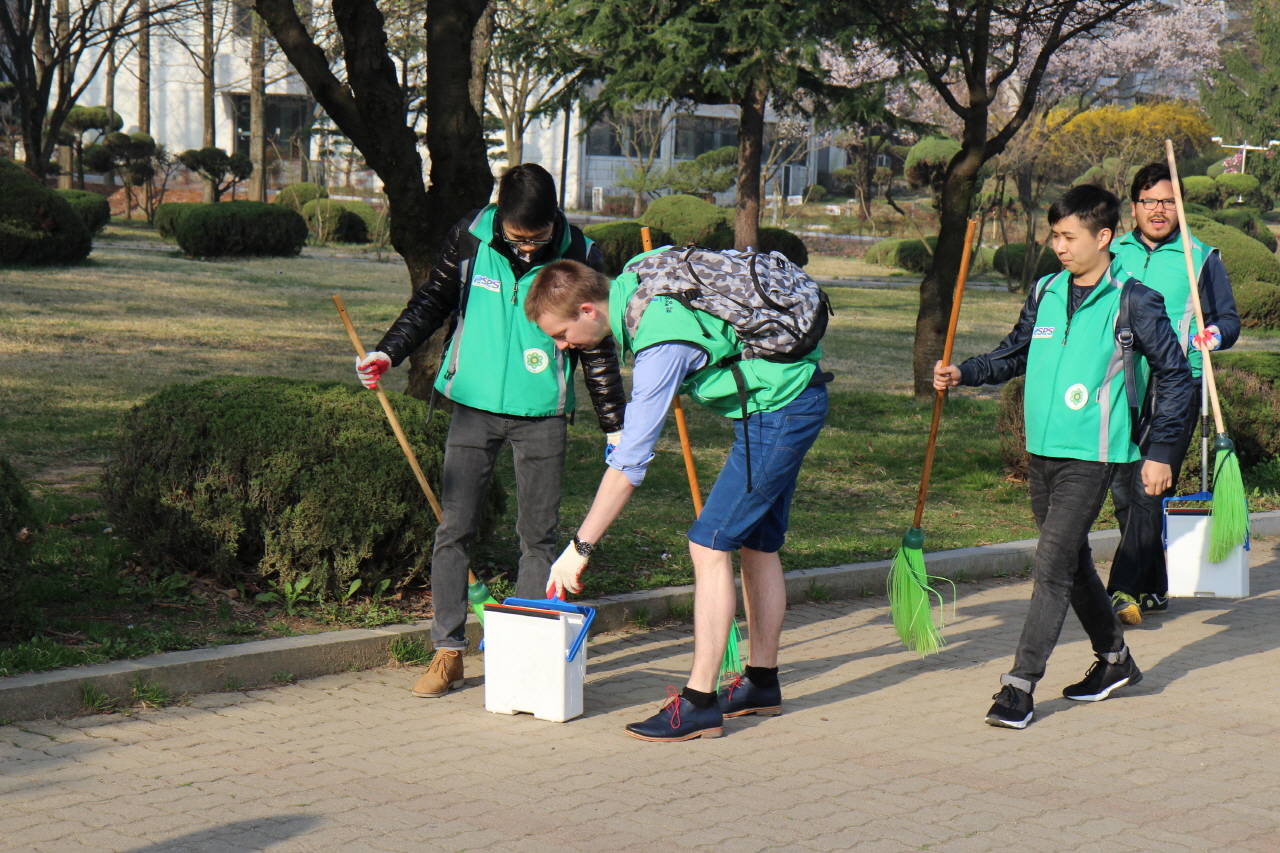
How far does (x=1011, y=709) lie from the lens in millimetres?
4469

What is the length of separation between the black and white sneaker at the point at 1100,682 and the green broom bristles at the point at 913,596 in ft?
1.81

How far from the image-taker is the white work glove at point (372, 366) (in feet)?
14.2

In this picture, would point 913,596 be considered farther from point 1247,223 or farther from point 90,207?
point 1247,223

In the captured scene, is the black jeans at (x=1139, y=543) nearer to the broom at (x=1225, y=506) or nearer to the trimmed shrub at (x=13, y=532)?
the broom at (x=1225, y=506)

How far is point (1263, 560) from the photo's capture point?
25.2ft

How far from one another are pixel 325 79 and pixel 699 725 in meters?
4.44

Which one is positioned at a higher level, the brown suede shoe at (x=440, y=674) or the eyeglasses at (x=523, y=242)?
the eyeglasses at (x=523, y=242)

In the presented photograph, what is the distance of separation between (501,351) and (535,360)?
12cm

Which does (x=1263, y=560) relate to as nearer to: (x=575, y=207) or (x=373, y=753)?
(x=373, y=753)

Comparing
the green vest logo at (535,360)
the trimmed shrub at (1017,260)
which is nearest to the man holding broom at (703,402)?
the green vest logo at (535,360)

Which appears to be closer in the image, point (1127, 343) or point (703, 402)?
point (703, 402)

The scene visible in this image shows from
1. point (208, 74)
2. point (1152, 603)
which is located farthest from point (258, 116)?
point (1152, 603)

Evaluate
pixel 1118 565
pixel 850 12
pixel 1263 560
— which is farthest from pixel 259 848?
pixel 850 12

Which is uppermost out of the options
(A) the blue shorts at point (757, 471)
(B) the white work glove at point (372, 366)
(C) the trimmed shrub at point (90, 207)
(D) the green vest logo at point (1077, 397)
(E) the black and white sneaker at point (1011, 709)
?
(C) the trimmed shrub at point (90, 207)
